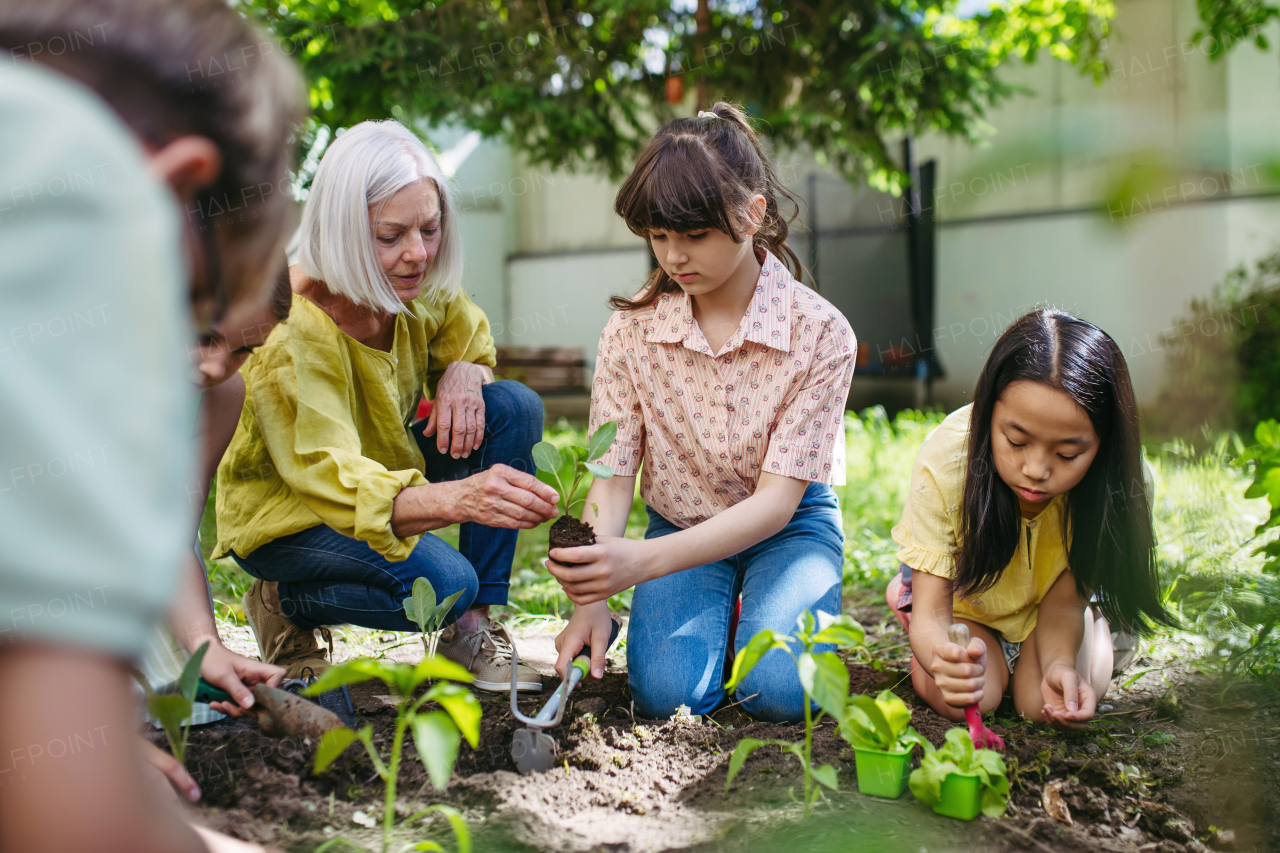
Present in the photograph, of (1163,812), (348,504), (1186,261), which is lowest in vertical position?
(1163,812)

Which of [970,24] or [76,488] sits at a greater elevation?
[970,24]

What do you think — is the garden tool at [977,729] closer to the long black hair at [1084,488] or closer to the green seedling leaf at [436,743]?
the long black hair at [1084,488]

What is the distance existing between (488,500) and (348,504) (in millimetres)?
312

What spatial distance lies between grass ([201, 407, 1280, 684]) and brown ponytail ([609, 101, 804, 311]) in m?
0.94

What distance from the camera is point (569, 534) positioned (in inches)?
67.0

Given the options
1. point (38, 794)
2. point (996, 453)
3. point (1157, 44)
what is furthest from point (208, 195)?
point (996, 453)

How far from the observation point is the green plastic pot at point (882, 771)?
1454mm

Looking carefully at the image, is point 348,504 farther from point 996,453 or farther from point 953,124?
point 953,124

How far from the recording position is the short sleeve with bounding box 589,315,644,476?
86.4 inches

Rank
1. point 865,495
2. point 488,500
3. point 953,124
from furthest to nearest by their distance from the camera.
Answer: point 953,124, point 865,495, point 488,500

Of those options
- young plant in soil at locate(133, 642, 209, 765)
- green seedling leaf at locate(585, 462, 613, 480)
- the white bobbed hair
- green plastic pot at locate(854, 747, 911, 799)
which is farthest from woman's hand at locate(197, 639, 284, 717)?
green plastic pot at locate(854, 747, 911, 799)

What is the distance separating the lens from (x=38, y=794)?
0.56m

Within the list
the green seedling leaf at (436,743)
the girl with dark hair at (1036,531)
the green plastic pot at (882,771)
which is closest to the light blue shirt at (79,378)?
the green seedling leaf at (436,743)

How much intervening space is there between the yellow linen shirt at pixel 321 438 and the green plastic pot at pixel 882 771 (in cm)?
93
